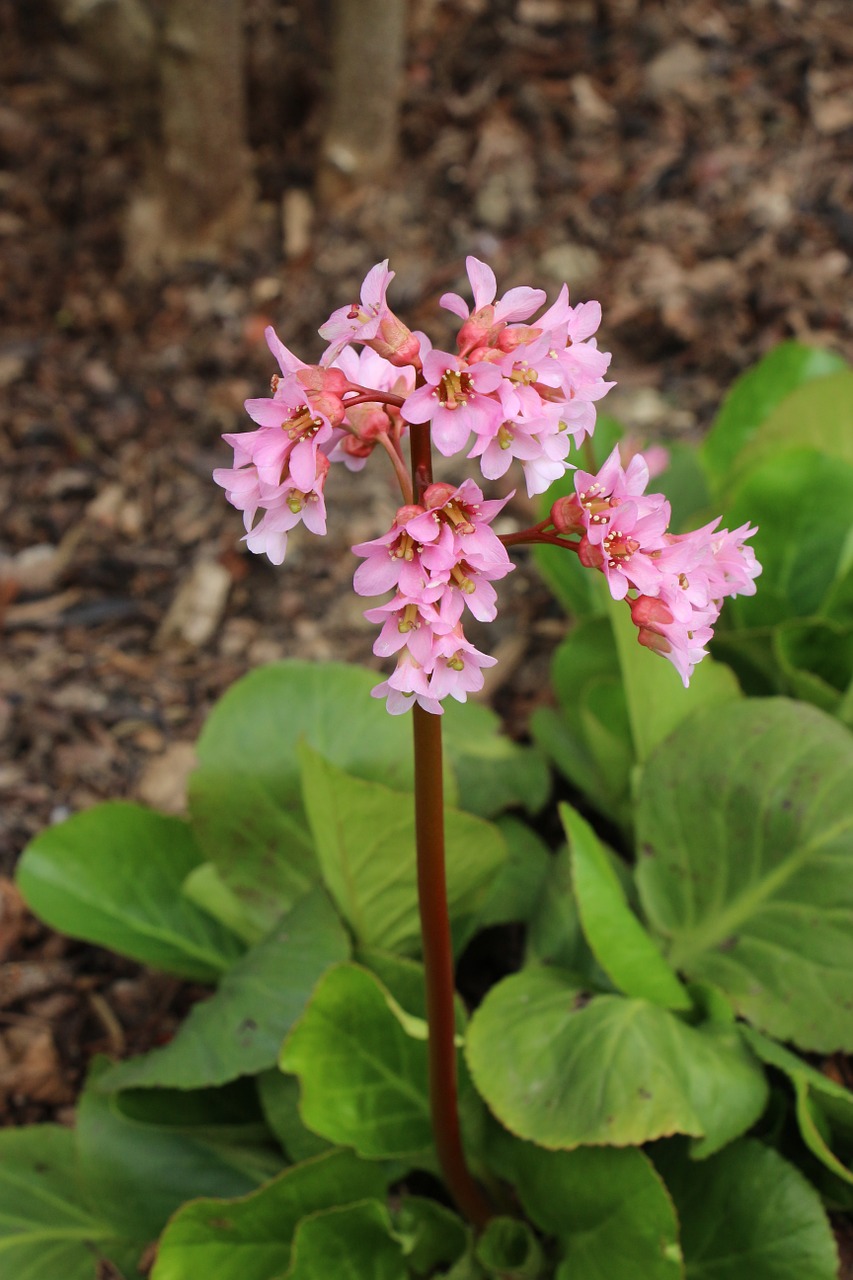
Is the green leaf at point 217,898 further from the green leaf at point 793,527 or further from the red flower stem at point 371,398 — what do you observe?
the red flower stem at point 371,398

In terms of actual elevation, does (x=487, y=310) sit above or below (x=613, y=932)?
above

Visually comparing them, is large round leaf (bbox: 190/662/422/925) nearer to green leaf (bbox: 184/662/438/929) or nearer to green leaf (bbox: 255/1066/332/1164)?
green leaf (bbox: 184/662/438/929)

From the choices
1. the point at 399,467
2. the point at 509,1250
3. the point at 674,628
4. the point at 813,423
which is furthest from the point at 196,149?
the point at 509,1250

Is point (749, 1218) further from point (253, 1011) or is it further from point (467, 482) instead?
point (467, 482)

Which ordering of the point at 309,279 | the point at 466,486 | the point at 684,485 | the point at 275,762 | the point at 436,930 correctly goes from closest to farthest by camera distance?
the point at 466,486 → the point at 436,930 → the point at 275,762 → the point at 684,485 → the point at 309,279

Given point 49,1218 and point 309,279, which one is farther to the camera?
point 309,279

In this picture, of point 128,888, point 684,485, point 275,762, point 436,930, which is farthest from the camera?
point 684,485

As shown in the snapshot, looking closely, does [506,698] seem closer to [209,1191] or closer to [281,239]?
[209,1191]
